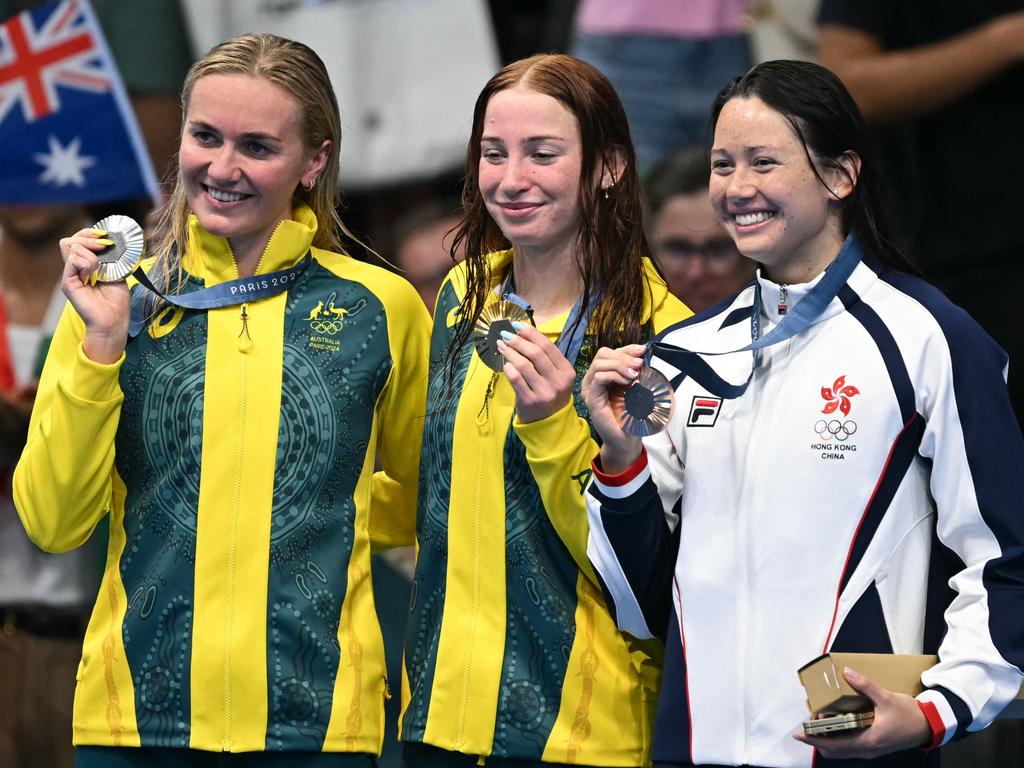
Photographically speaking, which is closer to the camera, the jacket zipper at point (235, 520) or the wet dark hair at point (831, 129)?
the wet dark hair at point (831, 129)

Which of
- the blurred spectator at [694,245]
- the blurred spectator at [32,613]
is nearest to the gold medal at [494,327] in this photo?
the blurred spectator at [694,245]

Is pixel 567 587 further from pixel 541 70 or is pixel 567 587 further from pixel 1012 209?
pixel 1012 209

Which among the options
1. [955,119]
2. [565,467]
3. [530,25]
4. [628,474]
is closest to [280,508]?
[565,467]

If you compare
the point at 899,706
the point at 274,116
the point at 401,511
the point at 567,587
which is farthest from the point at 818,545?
the point at 274,116

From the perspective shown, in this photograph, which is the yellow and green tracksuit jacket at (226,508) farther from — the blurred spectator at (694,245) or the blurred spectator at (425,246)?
the blurred spectator at (425,246)

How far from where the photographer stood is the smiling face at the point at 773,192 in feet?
10.8

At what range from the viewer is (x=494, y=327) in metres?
3.46

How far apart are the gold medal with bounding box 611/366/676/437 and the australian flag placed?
278 centimetres

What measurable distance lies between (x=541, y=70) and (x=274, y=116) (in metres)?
0.54

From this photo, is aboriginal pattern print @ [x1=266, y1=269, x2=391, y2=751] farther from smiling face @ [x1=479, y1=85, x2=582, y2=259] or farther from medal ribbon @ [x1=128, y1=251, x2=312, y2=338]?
smiling face @ [x1=479, y1=85, x2=582, y2=259]

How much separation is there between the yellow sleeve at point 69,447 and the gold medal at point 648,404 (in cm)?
99

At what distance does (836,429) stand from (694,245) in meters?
1.92

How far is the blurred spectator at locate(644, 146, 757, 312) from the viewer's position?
5082 mm

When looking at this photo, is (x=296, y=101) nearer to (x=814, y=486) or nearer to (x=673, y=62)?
(x=814, y=486)
